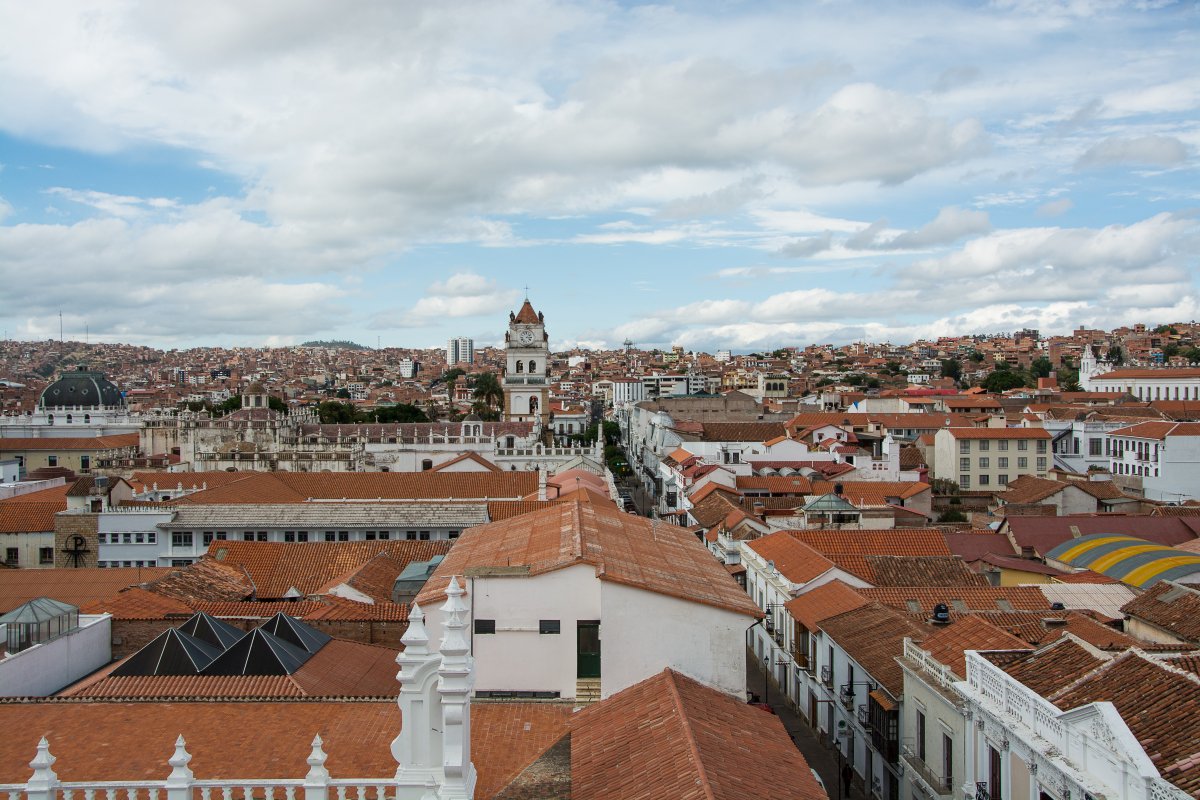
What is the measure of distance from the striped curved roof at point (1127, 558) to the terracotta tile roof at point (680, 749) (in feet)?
50.2

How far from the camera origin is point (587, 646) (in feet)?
47.0

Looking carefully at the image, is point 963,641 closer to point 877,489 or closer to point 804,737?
point 804,737

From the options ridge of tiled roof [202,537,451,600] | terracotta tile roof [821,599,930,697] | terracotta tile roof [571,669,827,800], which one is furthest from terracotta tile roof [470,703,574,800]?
ridge of tiled roof [202,537,451,600]

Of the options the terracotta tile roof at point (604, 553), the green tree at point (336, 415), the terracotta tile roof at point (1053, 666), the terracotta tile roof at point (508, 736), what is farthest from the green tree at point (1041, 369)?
the terracotta tile roof at point (508, 736)

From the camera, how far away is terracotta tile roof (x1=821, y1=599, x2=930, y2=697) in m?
17.8

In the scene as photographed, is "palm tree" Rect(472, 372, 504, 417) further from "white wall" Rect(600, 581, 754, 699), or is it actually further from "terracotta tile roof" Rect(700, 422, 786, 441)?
"white wall" Rect(600, 581, 754, 699)

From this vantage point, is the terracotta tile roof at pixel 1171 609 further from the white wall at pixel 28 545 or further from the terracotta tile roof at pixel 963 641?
the white wall at pixel 28 545

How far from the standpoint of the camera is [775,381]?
12550 cm

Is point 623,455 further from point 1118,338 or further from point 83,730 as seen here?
point 1118,338

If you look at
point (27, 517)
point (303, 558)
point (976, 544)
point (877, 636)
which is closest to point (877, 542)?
point (976, 544)

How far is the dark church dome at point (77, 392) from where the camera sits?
87062 millimetres

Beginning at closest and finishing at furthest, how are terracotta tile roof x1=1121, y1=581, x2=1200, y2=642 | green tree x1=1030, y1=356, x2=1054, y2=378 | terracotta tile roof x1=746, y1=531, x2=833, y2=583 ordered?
terracotta tile roof x1=1121, y1=581, x2=1200, y2=642, terracotta tile roof x1=746, y1=531, x2=833, y2=583, green tree x1=1030, y1=356, x2=1054, y2=378

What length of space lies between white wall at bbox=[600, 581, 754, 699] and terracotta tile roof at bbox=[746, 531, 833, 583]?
11.1 meters

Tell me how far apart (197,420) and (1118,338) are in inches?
6232
